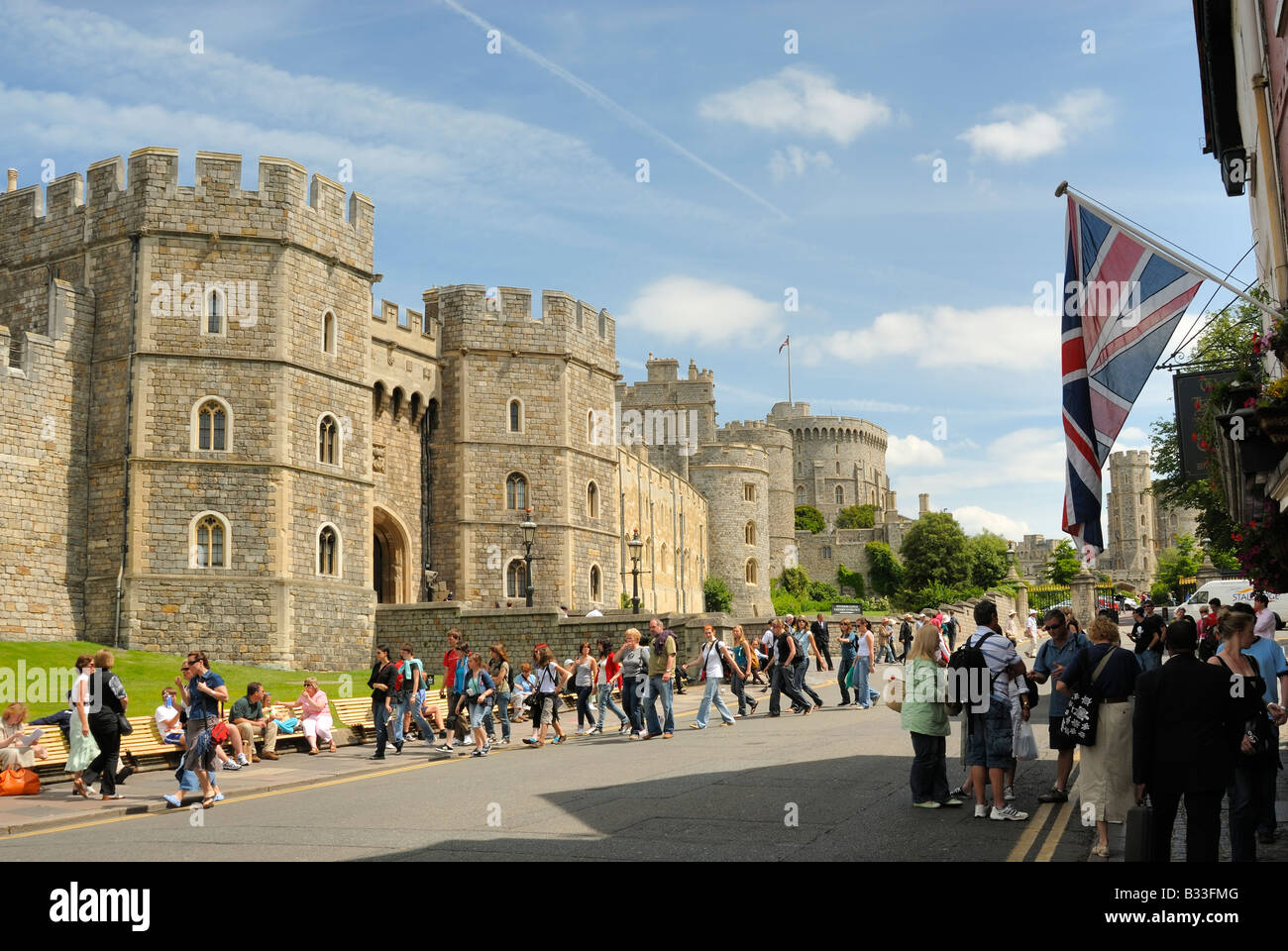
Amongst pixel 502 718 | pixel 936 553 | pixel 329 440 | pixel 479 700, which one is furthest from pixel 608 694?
pixel 936 553

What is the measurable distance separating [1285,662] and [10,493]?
86.4ft

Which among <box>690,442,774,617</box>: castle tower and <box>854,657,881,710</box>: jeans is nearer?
<box>854,657,881,710</box>: jeans

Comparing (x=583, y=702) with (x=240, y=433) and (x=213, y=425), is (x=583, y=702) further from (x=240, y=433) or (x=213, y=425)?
(x=213, y=425)

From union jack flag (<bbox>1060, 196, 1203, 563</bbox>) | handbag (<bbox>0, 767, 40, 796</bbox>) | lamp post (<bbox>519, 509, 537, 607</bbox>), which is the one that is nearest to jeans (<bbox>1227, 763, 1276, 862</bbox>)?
union jack flag (<bbox>1060, 196, 1203, 563</bbox>)

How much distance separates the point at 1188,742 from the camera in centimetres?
710

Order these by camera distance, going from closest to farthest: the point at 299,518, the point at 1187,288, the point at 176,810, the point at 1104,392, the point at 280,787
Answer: the point at 1187,288 → the point at 1104,392 → the point at 176,810 → the point at 280,787 → the point at 299,518

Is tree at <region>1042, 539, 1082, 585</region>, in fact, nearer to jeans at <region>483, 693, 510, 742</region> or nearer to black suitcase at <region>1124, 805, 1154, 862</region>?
jeans at <region>483, 693, 510, 742</region>

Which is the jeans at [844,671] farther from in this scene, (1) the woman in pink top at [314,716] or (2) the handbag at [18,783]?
(2) the handbag at [18,783]

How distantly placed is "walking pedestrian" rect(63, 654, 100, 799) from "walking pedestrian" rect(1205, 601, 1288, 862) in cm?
1135

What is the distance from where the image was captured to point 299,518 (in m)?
30.1

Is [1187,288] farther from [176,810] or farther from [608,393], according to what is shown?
[608,393]

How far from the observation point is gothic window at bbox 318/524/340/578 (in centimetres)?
3078
